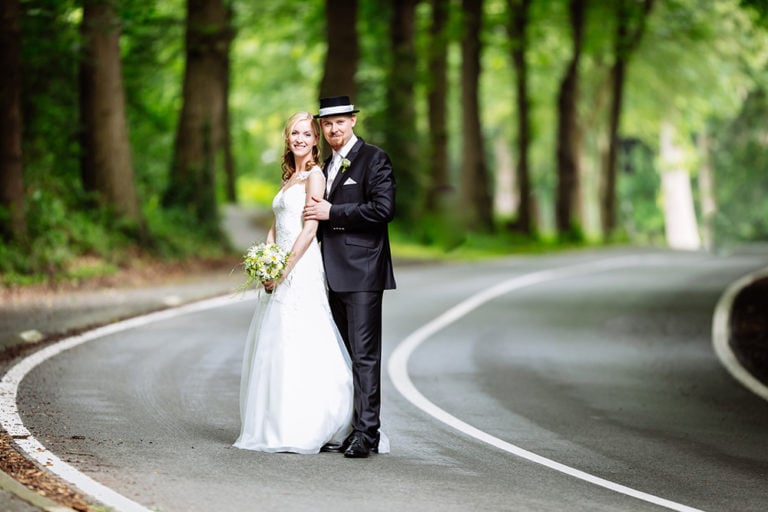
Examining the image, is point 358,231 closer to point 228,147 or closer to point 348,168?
point 348,168

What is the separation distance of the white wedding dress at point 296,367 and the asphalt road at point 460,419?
0.60 feet

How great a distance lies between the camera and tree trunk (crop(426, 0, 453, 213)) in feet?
130

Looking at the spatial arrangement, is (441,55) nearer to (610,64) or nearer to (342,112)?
(610,64)

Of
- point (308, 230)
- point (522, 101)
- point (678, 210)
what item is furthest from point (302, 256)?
point (678, 210)

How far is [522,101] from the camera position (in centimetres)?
4509

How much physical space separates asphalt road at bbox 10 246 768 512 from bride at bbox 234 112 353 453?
0.20 m

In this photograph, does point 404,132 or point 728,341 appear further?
point 404,132

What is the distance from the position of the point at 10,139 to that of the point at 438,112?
855 inches

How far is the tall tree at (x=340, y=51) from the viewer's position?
96.6 feet

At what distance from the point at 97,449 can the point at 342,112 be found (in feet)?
8.57

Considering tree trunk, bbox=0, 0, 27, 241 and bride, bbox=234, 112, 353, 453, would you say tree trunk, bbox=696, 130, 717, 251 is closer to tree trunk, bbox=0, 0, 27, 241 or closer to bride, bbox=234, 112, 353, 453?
tree trunk, bbox=0, 0, 27, 241

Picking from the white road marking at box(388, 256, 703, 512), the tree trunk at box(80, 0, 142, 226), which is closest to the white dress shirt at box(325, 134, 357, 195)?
the white road marking at box(388, 256, 703, 512)

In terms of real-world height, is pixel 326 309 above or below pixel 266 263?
below

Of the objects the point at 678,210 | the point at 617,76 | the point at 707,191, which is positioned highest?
the point at 617,76
